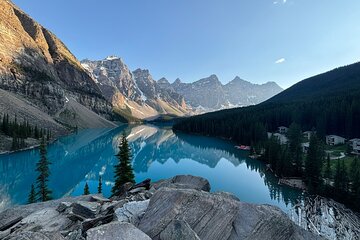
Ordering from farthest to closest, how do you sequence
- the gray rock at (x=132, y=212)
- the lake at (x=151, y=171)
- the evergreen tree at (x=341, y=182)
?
the lake at (x=151, y=171), the evergreen tree at (x=341, y=182), the gray rock at (x=132, y=212)

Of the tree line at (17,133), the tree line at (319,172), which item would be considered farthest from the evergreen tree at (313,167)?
the tree line at (17,133)

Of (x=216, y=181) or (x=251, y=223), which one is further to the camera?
(x=216, y=181)

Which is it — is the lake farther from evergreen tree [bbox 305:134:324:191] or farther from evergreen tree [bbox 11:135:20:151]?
evergreen tree [bbox 11:135:20:151]

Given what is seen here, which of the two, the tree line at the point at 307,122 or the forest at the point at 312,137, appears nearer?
the forest at the point at 312,137

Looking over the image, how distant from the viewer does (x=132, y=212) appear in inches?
510

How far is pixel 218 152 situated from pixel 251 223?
318 ft

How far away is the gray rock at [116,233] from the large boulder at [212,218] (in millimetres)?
978

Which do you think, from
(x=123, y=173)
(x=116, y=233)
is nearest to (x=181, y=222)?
(x=116, y=233)

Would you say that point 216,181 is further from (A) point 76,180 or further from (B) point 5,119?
(B) point 5,119

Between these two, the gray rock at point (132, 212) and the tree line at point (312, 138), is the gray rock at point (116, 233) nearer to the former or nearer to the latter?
the gray rock at point (132, 212)

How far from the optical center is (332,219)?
116ft

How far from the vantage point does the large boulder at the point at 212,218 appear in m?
11.6

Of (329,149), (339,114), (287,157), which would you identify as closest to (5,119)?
(287,157)

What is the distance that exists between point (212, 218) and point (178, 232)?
236 centimetres
